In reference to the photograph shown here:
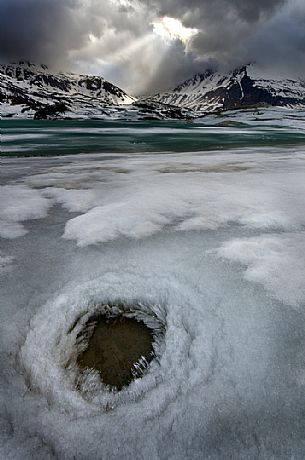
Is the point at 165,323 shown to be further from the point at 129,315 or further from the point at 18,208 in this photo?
the point at 18,208

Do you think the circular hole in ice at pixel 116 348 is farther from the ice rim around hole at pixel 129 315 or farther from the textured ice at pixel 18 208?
the textured ice at pixel 18 208

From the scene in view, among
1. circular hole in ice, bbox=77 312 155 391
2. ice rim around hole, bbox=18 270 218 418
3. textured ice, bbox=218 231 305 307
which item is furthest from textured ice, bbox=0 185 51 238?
textured ice, bbox=218 231 305 307

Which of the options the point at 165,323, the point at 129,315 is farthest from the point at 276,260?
the point at 129,315

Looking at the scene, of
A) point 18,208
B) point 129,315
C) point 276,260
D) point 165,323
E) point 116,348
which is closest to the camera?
point 116,348

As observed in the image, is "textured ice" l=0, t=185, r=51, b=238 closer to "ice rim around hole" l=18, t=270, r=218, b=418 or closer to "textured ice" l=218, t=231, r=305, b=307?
"ice rim around hole" l=18, t=270, r=218, b=418

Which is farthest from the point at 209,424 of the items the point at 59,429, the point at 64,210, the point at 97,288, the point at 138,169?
the point at 138,169

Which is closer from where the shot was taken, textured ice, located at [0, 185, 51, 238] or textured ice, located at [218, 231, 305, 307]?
textured ice, located at [218, 231, 305, 307]

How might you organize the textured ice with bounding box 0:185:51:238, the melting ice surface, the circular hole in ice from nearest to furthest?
the melting ice surface, the circular hole in ice, the textured ice with bounding box 0:185:51:238
